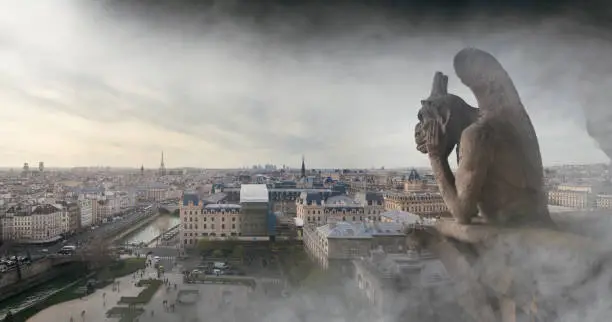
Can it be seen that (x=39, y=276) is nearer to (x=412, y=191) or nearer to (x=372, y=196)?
(x=372, y=196)

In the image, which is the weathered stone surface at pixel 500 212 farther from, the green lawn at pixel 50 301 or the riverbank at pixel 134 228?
the riverbank at pixel 134 228

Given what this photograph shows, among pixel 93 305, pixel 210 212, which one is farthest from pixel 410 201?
pixel 93 305

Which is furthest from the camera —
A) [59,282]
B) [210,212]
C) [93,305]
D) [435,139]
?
[210,212]

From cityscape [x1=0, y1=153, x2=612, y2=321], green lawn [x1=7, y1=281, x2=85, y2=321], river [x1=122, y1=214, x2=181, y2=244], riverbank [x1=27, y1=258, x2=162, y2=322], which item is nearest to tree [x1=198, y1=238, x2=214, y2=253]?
cityscape [x1=0, y1=153, x2=612, y2=321]

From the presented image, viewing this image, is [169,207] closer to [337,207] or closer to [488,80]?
[337,207]

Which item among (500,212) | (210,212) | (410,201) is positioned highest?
(500,212)

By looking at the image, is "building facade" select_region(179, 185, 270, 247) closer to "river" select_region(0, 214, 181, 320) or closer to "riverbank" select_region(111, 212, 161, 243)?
"river" select_region(0, 214, 181, 320)
